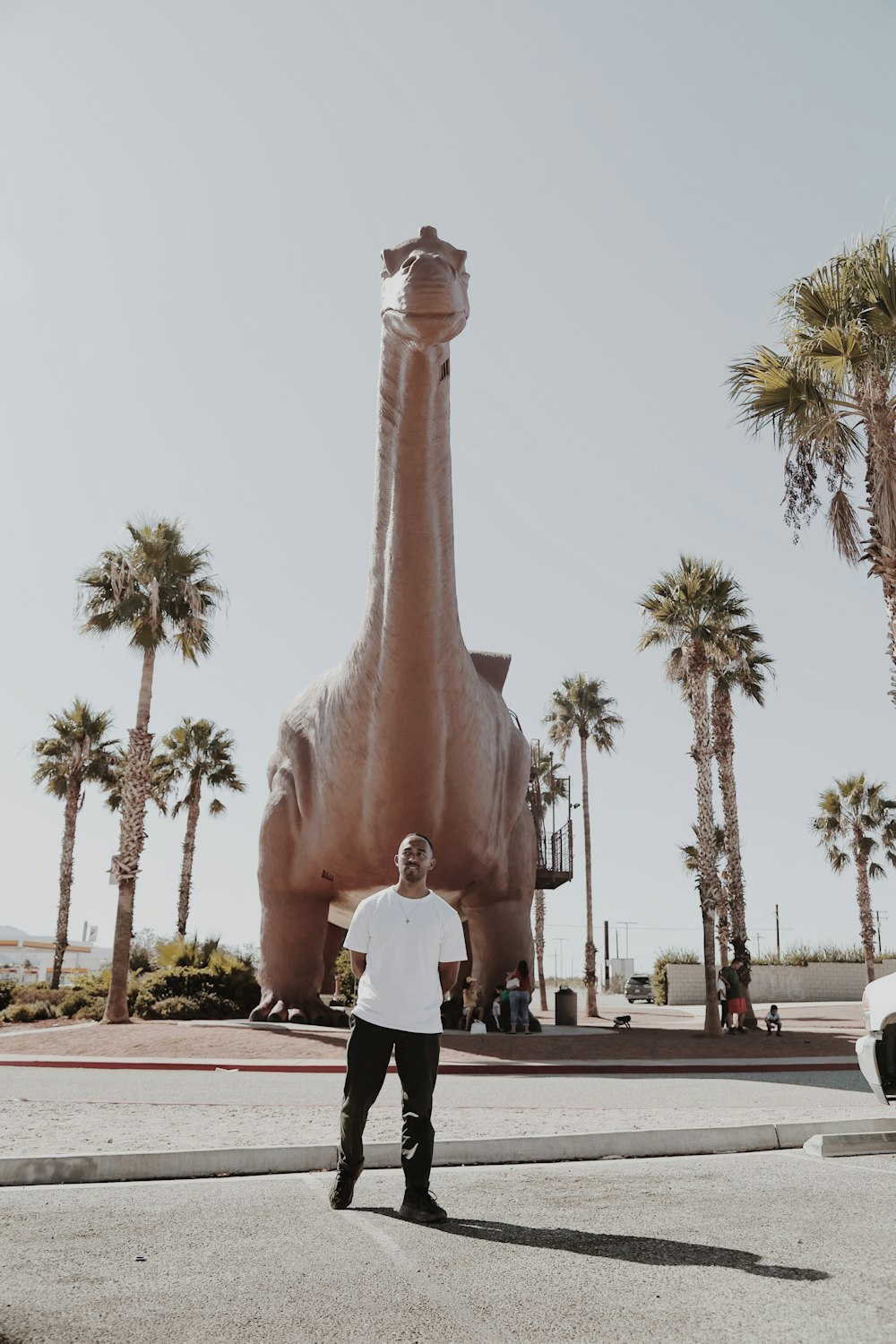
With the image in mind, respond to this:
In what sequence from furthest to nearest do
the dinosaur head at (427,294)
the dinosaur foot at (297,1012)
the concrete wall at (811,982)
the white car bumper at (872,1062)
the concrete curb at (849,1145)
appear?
1. the concrete wall at (811,982)
2. the dinosaur foot at (297,1012)
3. the dinosaur head at (427,294)
4. the white car bumper at (872,1062)
5. the concrete curb at (849,1145)

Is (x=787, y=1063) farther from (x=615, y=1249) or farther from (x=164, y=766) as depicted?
(x=164, y=766)

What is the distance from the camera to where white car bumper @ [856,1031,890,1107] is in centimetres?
603

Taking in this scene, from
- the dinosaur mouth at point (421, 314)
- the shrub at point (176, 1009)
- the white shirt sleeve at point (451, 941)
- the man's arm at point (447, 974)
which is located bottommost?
the shrub at point (176, 1009)

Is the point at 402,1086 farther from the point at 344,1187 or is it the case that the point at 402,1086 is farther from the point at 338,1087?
the point at 338,1087

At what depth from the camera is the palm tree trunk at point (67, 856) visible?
3094 cm

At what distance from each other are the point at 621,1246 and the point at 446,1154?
6.66 feet

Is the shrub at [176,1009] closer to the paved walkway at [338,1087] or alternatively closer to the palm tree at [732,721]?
the paved walkway at [338,1087]

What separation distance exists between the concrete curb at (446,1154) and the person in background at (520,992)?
8884 mm

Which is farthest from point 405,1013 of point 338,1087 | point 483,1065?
point 483,1065

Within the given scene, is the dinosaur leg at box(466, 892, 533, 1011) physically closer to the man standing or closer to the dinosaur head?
the dinosaur head

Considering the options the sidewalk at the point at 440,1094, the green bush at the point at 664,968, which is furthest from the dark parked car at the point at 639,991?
the sidewalk at the point at 440,1094

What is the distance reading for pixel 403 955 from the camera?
4320 mm

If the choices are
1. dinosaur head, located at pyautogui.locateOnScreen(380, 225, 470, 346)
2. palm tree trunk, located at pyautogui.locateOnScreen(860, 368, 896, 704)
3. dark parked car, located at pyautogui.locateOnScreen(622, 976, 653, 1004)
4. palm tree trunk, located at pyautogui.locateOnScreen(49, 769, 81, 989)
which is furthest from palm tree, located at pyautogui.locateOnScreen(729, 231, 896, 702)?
dark parked car, located at pyautogui.locateOnScreen(622, 976, 653, 1004)

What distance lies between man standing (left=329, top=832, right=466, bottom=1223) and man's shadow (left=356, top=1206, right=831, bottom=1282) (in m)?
0.17
